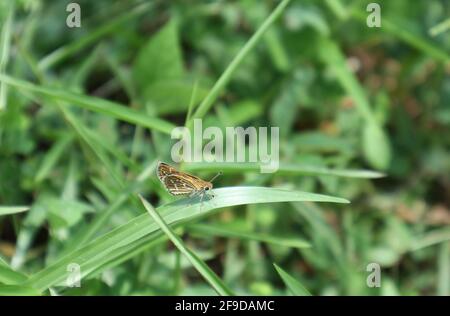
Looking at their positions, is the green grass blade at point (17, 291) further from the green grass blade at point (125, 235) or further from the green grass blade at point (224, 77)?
the green grass blade at point (224, 77)

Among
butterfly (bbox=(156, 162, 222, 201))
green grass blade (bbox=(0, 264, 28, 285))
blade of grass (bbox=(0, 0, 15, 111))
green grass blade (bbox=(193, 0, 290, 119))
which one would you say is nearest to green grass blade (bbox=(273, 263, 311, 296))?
butterfly (bbox=(156, 162, 222, 201))

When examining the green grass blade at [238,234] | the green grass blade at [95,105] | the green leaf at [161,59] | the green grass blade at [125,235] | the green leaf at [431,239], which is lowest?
the green grass blade at [125,235]

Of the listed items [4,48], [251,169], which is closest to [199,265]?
[251,169]

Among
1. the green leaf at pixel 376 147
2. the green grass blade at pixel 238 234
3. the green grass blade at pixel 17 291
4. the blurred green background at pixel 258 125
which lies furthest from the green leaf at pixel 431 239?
the green grass blade at pixel 17 291

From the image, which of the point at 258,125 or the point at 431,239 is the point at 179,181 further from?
the point at 431,239

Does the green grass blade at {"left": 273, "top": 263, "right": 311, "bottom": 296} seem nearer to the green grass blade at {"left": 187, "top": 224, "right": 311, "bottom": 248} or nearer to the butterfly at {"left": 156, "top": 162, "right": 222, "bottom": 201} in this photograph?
the green grass blade at {"left": 187, "top": 224, "right": 311, "bottom": 248}

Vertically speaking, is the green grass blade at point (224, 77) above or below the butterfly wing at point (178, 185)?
above
